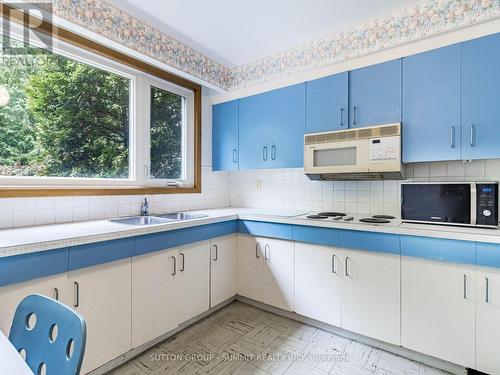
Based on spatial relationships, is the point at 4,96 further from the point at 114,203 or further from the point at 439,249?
the point at 439,249

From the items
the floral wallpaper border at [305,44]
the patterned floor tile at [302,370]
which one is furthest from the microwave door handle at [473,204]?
the patterned floor tile at [302,370]

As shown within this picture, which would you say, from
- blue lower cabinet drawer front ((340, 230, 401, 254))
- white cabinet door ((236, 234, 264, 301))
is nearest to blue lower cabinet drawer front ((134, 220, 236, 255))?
white cabinet door ((236, 234, 264, 301))

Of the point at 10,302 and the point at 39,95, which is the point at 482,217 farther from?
the point at 39,95

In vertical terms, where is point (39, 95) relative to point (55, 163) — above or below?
above

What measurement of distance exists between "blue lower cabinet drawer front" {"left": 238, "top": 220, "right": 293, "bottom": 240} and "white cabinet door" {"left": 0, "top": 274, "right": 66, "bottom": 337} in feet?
4.79

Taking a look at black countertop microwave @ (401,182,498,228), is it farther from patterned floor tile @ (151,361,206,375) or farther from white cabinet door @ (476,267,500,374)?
patterned floor tile @ (151,361,206,375)

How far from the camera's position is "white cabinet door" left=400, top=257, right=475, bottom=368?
1.59 m

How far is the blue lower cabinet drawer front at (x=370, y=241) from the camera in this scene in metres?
1.80

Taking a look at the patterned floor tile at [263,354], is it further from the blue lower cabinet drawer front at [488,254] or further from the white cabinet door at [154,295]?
the blue lower cabinet drawer front at [488,254]

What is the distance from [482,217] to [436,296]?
566mm

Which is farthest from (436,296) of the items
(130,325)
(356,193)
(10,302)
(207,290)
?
(10,302)

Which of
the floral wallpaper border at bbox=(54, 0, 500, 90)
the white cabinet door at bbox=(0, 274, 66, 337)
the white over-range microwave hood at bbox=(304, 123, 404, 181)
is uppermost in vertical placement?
the floral wallpaper border at bbox=(54, 0, 500, 90)

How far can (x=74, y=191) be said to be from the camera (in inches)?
77.4

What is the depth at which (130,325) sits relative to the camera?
174cm
